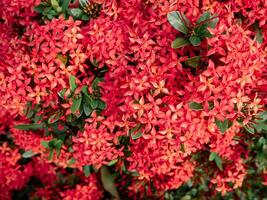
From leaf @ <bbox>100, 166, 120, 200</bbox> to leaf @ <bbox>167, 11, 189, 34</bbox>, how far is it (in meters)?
1.69

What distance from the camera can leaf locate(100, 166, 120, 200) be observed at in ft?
11.1

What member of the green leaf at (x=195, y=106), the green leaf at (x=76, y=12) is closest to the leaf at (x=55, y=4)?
the green leaf at (x=76, y=12)

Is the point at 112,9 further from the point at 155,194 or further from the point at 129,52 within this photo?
the point at 155,194

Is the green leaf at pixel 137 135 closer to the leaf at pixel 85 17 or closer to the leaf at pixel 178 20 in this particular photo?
the leaf at pixel 178 20

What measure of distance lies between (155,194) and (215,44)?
5.86ft

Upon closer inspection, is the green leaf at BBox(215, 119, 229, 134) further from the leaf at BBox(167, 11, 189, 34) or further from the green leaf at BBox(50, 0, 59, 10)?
the green leaf at BBox(50, 0, 59, 10)

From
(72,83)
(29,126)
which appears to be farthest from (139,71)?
(29,126)

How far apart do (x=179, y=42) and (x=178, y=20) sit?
4.2 inches

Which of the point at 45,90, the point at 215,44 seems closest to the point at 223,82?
the point at 215,44

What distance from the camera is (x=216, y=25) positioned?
6.49ft

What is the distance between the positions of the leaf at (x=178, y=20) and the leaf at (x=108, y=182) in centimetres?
169

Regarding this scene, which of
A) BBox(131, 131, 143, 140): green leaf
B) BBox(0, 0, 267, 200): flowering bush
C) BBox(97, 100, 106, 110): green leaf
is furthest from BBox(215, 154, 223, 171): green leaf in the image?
BBox(97, 100, 106, 110): green leaf

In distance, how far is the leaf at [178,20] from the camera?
77.1 inches

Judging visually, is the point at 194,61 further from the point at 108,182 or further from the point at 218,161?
the point at 108,182
